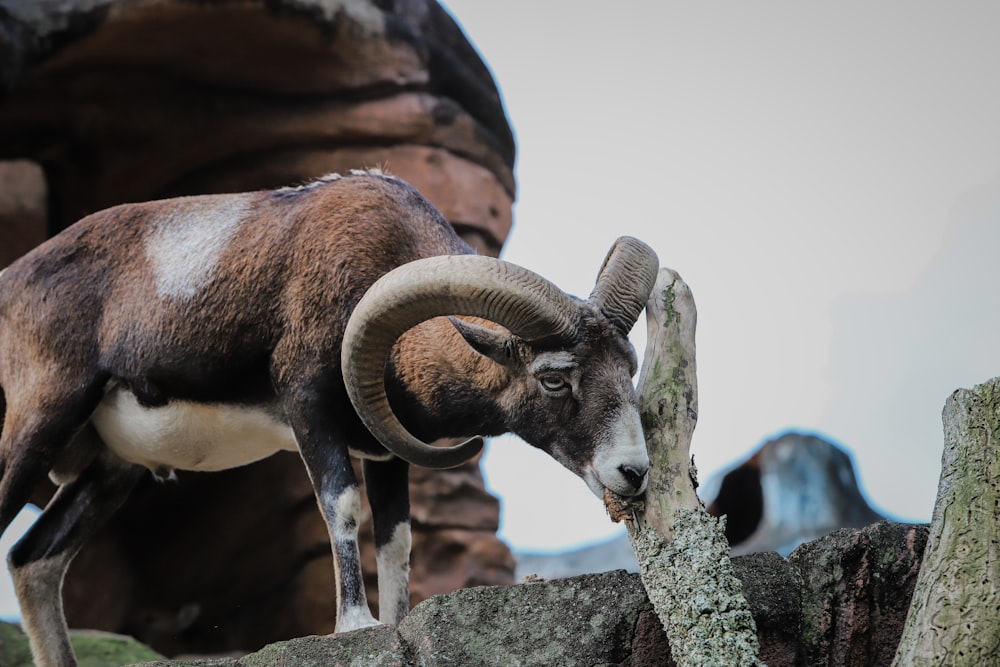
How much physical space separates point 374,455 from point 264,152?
4.34 m

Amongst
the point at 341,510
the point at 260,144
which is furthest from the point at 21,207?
the point at 341,510

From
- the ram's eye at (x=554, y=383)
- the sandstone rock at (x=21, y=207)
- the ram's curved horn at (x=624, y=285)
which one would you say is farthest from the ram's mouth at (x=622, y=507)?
the sandstone rock at (x=21, y=207)

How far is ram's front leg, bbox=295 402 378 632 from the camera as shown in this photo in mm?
4910

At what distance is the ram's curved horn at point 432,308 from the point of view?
4.83m

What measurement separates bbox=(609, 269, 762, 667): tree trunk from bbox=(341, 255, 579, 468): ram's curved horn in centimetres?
45

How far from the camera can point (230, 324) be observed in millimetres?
5504

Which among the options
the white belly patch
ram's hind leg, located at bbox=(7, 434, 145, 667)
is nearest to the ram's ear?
the white belly patch

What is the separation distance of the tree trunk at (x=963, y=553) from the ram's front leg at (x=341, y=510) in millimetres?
2125

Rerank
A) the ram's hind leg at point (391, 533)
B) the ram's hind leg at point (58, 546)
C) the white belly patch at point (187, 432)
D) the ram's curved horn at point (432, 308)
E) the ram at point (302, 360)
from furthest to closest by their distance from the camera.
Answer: the ram's hind leg at point (58, 546), the white belly patch at point (187, 432), the ram's hind leg at point (391, 533), the ram at point (302, 360), the ram's curved horn at point (432, 308)

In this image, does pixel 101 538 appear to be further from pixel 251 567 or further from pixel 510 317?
pixel 510 317

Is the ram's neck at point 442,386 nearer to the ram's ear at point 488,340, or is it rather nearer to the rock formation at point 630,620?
the ram's ear at point 488,340

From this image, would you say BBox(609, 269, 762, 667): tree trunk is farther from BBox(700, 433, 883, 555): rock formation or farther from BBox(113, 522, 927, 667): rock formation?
BBox(700, 433, 883, 555): rock formation

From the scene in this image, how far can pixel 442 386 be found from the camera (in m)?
5.40

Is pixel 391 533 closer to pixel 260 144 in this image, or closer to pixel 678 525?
pixel 678 525
